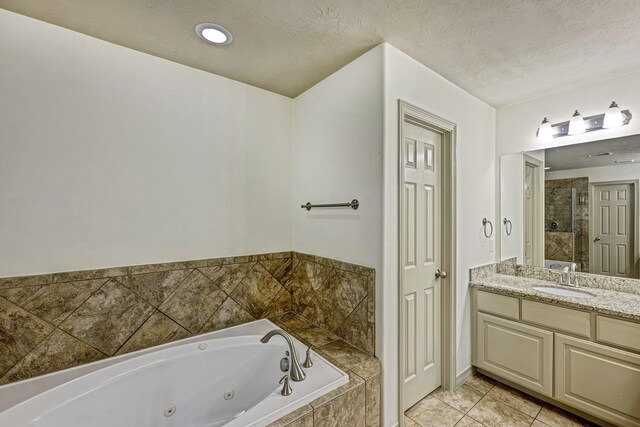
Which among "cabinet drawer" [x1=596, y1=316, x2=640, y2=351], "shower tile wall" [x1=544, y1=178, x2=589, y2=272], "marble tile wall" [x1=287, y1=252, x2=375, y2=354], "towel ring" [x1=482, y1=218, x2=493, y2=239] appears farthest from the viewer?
"towel ring" [x1=482, y1=218, x2=493, y2=239]

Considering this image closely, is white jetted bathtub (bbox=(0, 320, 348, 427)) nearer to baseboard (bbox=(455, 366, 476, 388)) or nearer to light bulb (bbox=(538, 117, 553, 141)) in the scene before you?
baseboard (bbox=(455, 366, 476, 388))

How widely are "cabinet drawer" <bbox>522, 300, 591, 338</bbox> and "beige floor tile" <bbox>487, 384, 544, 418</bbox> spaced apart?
1.96 feet

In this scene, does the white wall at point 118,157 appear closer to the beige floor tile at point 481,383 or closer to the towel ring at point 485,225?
the towel ring at point 485,225

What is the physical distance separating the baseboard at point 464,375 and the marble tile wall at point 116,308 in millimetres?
1669

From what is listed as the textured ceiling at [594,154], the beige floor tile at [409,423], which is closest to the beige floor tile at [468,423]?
the beige floor tile at [409,423]

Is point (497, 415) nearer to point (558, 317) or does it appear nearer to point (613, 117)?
point (558, 317)

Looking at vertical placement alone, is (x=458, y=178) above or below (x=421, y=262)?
above

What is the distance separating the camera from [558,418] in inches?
74.4

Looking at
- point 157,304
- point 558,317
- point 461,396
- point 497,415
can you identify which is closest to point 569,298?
point 558,317

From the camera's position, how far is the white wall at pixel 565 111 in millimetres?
1978

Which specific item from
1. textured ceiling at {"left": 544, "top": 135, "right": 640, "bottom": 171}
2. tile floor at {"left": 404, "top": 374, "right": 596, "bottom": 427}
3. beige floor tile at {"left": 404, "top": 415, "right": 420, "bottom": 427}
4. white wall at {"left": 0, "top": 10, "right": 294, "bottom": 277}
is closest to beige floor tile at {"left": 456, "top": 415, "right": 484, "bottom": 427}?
tile floor at {"left": 404, "top": 374, "right": 596, "bottom": 427}

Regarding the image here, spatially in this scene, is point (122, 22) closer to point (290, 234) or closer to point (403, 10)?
point (403, 10)

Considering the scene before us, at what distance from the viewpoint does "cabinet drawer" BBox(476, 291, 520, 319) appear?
2129 mm

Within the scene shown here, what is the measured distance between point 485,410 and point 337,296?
4.34ft
